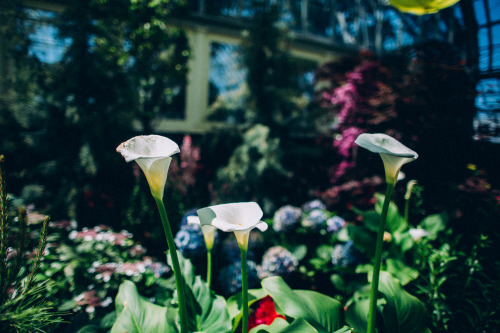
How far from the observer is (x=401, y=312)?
1280 mm

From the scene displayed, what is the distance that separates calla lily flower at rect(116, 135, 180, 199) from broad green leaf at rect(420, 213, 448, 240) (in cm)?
180

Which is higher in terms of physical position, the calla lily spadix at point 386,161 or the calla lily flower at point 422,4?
the calla lily flower at point 422,4

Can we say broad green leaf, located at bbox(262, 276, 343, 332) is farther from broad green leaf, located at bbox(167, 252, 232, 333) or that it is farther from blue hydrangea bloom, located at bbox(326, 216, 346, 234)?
blue hydrangea bloom, located at bbox(326, 216, 346, 234)

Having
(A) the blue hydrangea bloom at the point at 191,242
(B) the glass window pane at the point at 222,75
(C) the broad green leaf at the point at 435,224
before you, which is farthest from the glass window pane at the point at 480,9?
(B) the glass window pane at the point at 222,75

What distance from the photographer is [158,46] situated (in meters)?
3.99

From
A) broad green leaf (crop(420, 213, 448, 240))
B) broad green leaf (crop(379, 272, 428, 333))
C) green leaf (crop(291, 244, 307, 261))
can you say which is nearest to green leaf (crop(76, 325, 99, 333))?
broad green leaf (crop(379, 272, 428, 333))

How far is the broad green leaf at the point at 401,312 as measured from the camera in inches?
48.7

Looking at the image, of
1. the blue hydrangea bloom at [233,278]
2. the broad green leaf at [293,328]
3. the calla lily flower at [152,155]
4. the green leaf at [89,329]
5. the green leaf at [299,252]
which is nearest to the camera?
the calla lily flower at [152,155]

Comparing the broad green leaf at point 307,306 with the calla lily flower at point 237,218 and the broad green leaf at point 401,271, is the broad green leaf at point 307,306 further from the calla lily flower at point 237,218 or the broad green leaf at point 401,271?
the broad green leaf at point 401,271

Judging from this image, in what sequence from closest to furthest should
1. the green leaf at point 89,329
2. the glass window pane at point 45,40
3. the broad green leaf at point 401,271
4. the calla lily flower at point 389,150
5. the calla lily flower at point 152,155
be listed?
the calla lily flower at point 152,155 < the calla lily flower at point 389,150 < the green leaf at point 89,329 < the broad green leaf at point 401,271 < the glass window pane at point 45,40

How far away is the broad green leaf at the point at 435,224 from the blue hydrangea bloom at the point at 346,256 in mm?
507

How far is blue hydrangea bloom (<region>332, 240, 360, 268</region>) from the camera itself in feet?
6.61

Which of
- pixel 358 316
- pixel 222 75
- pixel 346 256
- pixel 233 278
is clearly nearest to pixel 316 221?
pixel 346 256

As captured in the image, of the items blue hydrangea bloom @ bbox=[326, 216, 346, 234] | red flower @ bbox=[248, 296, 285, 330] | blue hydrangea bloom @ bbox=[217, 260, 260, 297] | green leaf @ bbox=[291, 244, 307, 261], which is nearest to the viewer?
red flower @ bbox=[248, 296, 285, 330]
